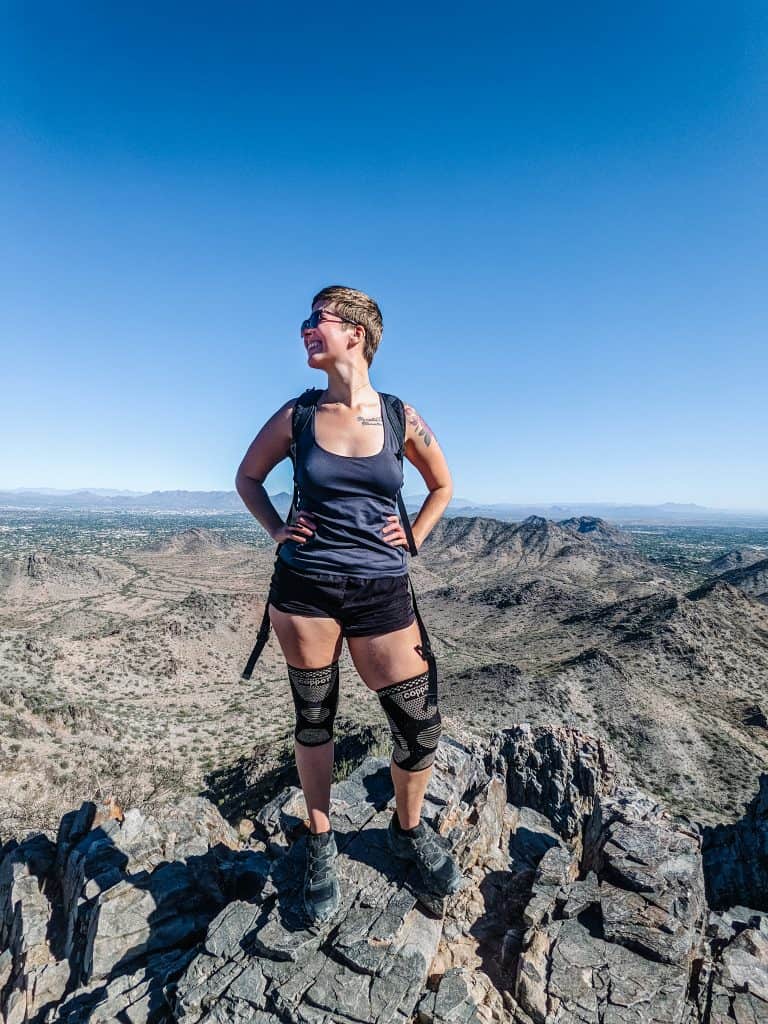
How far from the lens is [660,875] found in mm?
4703

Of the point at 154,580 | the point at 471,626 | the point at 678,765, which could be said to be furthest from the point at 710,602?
the point at 154,580

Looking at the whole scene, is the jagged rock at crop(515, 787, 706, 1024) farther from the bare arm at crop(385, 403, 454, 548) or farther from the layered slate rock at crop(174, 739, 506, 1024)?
the bare arm at crop(385, 403, 454, 548)

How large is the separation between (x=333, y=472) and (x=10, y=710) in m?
29.3

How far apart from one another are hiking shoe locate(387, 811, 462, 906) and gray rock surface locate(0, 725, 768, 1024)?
0.78ft

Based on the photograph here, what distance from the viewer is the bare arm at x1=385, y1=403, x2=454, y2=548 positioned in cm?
344

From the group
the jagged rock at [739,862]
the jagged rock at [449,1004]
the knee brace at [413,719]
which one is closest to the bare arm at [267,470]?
the knee brace at [413,719]

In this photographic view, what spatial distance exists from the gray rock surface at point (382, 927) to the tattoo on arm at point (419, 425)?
3.53m

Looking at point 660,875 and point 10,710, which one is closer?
point 660,875

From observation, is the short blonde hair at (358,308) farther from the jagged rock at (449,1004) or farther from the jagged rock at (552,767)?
the jagged rock at (552,767)

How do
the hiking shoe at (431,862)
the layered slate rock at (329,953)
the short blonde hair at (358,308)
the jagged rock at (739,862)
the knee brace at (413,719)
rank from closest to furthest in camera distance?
the short blonde hair at (358,308) < the layered slate rock at (329,953) < the knee brace at (413,719) < the hiking shoe at (431,862) < the jagged rock at (739,862)

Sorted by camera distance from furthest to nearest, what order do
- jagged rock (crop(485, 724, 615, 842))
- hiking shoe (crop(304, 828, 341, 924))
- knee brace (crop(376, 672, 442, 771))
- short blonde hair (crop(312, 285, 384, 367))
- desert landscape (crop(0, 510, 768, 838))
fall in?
desert landscape (crop(0, 510, 768, 838)) < jagged rock (crop(485, 724, 615, 842)) < hiking shoe (crop(304, 828, 341, 924)) < knee brace (crop(376, 672, 442, 771)) < short blonde hair (crop(312, 285, 384, 367))

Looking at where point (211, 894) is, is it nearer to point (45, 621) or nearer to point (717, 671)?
point (717, 671)

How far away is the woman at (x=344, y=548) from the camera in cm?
303

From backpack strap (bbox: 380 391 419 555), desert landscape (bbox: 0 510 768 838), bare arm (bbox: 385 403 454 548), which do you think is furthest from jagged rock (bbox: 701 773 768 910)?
backpack strap (bbox: 380 391 419 555)
